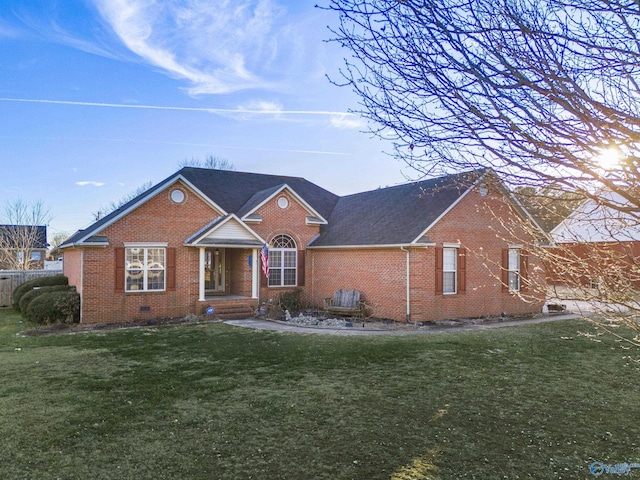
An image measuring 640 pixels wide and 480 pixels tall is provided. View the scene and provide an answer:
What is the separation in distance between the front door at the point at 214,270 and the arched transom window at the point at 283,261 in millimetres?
2472

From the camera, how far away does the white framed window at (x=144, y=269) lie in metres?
15.8

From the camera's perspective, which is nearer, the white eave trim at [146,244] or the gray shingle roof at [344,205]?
the white eave trim at [146,244]

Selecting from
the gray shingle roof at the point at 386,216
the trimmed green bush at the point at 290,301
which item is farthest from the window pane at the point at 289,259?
the trimmed green bush at the point at 290,301

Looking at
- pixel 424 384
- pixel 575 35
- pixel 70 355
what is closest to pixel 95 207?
pixel 70 355

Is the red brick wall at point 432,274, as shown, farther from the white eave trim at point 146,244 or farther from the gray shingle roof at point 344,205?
the white eave trim at point 146,244

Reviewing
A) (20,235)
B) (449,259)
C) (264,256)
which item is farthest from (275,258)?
(20,235)

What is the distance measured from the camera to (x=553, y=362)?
9.81 m

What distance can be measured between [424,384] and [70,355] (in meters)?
8.10

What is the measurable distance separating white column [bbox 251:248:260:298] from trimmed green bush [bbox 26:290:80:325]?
20.5ft

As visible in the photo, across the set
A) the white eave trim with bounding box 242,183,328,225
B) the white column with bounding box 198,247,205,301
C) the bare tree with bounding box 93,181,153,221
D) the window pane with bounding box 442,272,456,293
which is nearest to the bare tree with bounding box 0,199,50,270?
the bare tree with bounding box 93,181,153,221

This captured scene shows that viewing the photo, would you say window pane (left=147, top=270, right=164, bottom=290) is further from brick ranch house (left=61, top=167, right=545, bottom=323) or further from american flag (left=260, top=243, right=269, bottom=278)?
american flag (left=260, top=243, right=269, bottom=278)

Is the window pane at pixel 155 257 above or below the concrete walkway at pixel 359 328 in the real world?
above

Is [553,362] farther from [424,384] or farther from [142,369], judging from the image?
[142,369]

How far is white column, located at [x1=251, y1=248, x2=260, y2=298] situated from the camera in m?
17.9
